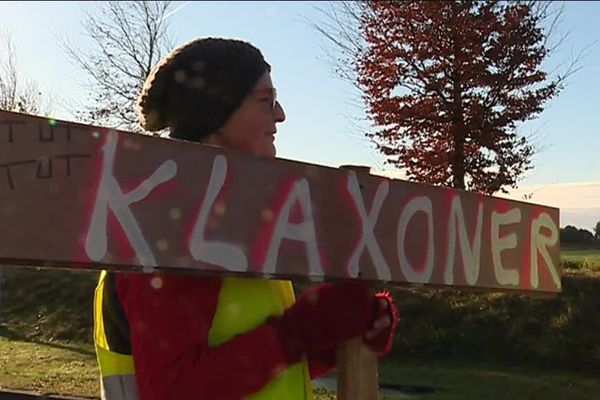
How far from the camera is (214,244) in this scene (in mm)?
1354

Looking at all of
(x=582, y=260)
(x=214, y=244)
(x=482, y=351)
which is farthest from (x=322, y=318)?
(x=582, y=260)

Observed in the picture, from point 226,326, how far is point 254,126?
0.39 meters

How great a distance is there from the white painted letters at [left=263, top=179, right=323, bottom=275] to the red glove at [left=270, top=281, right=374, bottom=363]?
5cm

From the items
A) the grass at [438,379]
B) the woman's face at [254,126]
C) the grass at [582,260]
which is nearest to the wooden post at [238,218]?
the woman's face at [254,126]

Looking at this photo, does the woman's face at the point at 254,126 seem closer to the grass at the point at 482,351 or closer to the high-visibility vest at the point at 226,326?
the high-visibility vest at the point at 226,326

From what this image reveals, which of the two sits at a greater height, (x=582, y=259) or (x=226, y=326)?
(x=582, y=259)

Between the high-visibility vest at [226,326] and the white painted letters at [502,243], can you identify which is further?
the white painted letters at [502,243]

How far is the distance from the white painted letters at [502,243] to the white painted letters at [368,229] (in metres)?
0.38

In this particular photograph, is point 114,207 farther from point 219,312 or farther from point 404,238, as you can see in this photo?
point 404,238

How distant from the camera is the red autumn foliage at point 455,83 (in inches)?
529

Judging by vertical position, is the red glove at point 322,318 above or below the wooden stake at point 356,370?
above

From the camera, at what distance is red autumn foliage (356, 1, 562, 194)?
529 inches

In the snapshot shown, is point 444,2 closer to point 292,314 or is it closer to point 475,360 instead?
point 475,360

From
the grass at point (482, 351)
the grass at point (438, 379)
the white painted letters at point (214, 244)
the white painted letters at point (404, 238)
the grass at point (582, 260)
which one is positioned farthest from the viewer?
the grass at point (582, 260)
